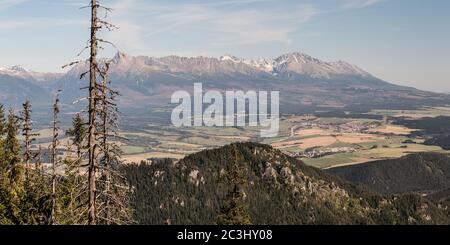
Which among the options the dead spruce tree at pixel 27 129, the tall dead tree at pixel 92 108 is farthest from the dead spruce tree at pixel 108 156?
the dead spruce tree at pixel 27 129

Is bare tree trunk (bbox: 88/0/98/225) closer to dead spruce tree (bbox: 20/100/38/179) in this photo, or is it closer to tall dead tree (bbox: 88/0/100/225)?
tall dead tree (bbox: 88/0/100/225)

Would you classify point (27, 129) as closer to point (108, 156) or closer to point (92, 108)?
point (108, 156)

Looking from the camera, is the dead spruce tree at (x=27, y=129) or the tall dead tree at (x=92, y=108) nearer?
the tall dead tree at (x=92, y=108)

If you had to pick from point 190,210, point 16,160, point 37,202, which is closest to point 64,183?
point 37,202

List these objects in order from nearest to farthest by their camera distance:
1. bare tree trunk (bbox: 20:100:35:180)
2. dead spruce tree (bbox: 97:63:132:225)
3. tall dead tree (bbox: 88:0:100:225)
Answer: tall dead tree (bbox: 88:0:100:225) → dead spruce tree (bbox: 97:63:132:225) → bare tree trunk (bbox: 20:100:35:180)

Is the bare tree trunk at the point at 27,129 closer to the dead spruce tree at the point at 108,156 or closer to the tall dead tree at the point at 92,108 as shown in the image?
the dead spruce tree at the point at 108,156

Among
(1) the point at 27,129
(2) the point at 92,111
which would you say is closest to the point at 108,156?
(2) the point at 92,111

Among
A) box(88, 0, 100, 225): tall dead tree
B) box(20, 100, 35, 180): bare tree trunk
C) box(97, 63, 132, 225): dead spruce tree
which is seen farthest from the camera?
box(20, 100, 35, 180): bare tree trunk

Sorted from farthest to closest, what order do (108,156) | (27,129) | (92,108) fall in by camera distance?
(27,129), (108,156), (92,108)

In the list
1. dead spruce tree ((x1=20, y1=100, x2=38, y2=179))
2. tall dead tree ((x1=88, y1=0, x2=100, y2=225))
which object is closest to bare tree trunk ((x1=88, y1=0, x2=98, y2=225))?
tall dead tree ((x1=88, y1=0, x2=100, y2=225))
